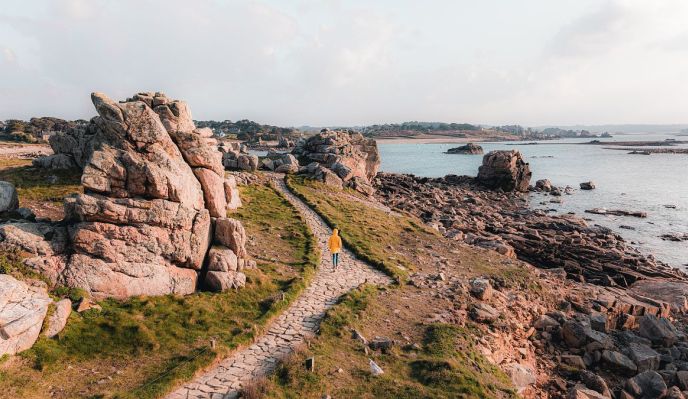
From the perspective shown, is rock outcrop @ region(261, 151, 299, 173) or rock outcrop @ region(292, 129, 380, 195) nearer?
rock outcrop @ region(261, 151, 299, 173)

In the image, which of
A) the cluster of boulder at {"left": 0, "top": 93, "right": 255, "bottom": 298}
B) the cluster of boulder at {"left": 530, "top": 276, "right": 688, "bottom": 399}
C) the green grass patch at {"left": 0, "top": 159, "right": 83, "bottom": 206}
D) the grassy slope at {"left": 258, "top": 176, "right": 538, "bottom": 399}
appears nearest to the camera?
the grassy slope at {"left": 258, "top": 176, "right": 538, "bottom": 399}

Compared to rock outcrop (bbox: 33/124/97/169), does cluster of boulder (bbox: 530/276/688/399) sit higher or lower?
lower

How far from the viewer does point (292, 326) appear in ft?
63.7

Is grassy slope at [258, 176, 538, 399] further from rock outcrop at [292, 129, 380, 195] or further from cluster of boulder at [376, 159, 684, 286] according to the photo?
rock outcrop at [292, 129, 380, 195]

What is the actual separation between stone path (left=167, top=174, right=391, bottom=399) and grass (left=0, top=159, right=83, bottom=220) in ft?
56.7

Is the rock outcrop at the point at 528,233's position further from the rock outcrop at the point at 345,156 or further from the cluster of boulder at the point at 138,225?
the cluster of boulder at the point at 138,225

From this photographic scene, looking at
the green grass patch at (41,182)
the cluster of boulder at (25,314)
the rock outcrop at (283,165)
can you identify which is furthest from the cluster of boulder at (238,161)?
the cluster of boulder at (25,314)

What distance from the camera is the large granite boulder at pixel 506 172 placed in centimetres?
9075

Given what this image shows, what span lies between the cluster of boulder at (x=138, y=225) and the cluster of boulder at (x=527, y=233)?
28022mm

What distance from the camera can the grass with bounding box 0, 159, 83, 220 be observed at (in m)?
27.1

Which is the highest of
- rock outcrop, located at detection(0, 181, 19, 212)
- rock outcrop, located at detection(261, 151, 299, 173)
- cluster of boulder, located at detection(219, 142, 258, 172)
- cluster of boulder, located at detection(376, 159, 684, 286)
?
rock outcrop, located at detection(0, 181, 19, 212)

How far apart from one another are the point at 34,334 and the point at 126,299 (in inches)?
160

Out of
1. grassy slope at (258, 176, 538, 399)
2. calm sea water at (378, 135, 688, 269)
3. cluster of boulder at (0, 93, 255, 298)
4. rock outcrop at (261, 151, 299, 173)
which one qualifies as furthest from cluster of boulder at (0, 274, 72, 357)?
calm sea water at (378, 135, 688, 269)

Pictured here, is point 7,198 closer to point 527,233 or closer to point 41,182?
point 41,182
